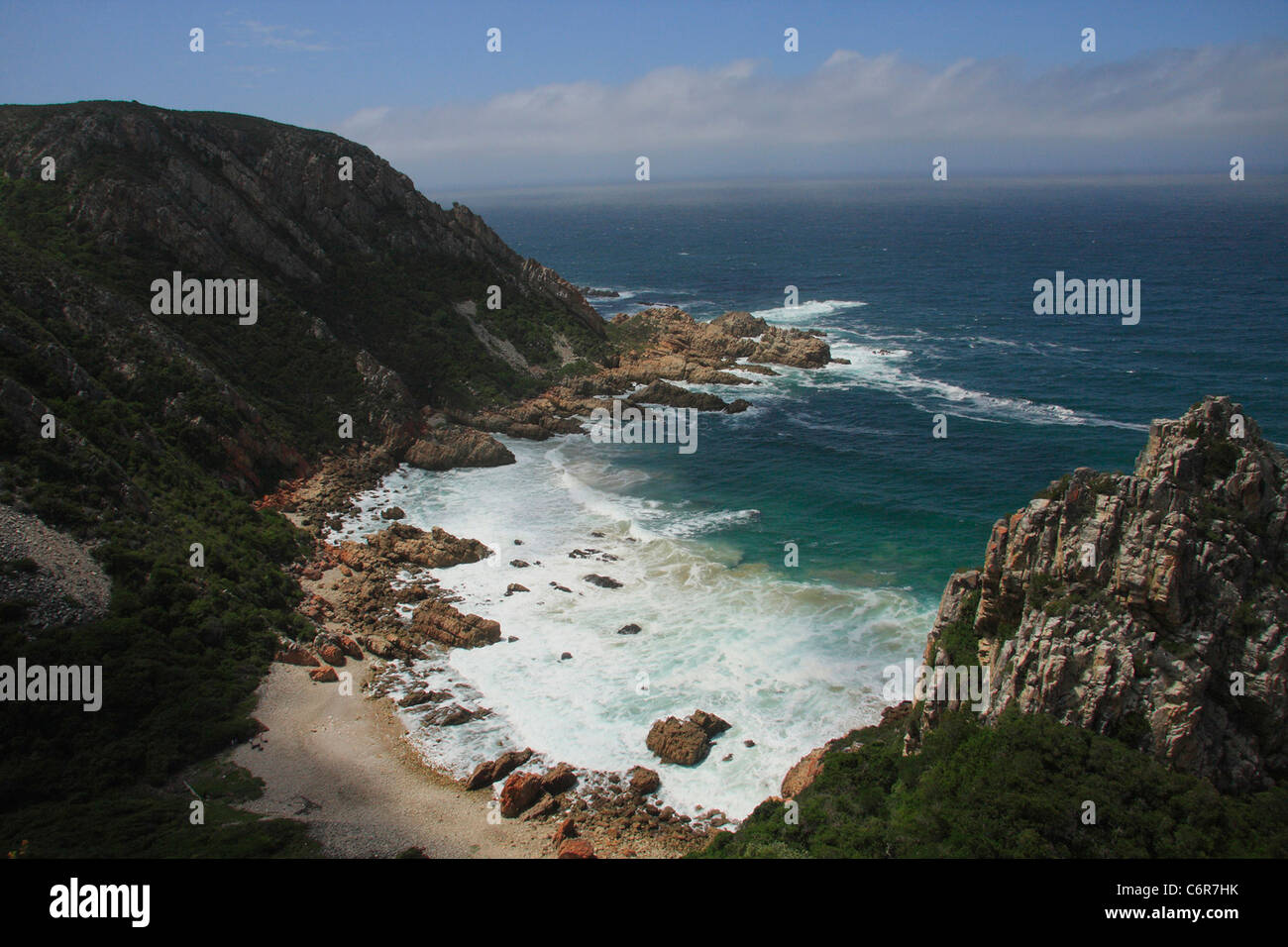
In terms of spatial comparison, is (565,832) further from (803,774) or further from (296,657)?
(296,657)

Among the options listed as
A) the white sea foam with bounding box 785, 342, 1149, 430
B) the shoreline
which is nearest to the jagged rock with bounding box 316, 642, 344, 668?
the shoreline

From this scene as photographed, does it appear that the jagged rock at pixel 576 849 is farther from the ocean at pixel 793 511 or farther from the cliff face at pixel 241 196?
the cliff face at pixel 241 196

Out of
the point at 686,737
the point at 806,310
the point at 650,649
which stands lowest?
the point at 686,737

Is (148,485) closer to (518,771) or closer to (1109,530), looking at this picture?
(518,771)

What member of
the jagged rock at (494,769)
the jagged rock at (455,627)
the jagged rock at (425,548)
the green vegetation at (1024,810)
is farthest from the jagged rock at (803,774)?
the jagged rock at (425,548)

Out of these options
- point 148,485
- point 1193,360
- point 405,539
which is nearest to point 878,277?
point 1193,360

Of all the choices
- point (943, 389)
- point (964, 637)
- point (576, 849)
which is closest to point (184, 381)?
point (576, 849)
